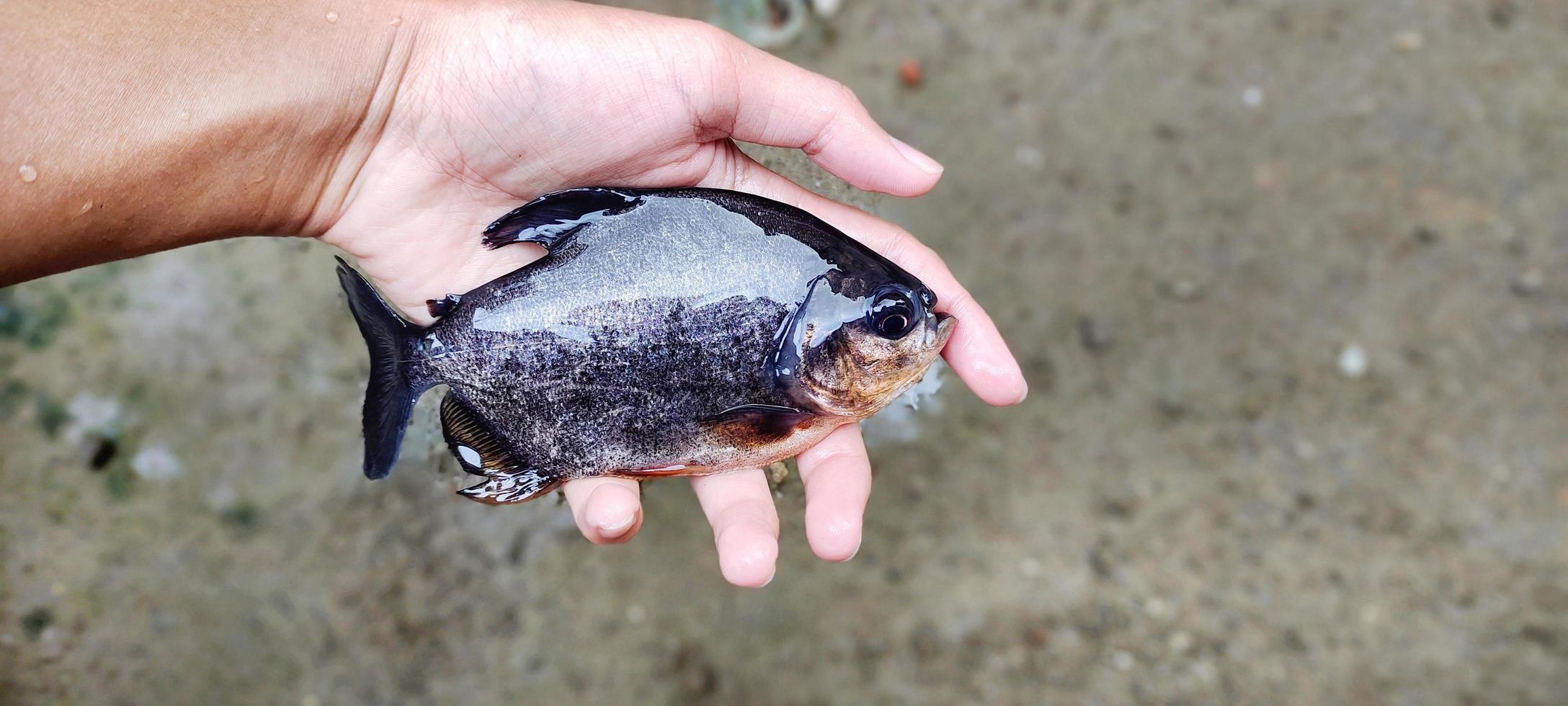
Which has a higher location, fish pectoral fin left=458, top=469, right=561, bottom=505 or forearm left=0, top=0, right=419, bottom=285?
forearm left=0, top=0, right=419, bottom=285

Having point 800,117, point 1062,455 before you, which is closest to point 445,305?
point 800,117

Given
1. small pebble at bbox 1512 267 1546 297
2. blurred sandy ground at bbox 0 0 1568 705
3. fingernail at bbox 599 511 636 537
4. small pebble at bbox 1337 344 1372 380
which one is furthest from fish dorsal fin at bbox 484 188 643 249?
small pebble at bbox 1512 267 1546 297

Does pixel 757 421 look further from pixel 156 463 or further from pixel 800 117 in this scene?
pixel 156 463

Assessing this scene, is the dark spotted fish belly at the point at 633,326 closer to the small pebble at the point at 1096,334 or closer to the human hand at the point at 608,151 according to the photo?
the human hand at the point at 608,151

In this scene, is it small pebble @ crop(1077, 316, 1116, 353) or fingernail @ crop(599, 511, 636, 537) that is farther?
small pebble @ crop(1077, 316, 1116, 353)

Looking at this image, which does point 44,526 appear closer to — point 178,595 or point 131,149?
point 178,595

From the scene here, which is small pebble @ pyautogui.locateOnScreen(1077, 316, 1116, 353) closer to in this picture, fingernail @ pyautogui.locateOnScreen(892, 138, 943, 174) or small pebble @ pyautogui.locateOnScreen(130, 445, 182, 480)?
fingernail @ pyautogui.locateOnScreen(892, 138, 943, 174)
